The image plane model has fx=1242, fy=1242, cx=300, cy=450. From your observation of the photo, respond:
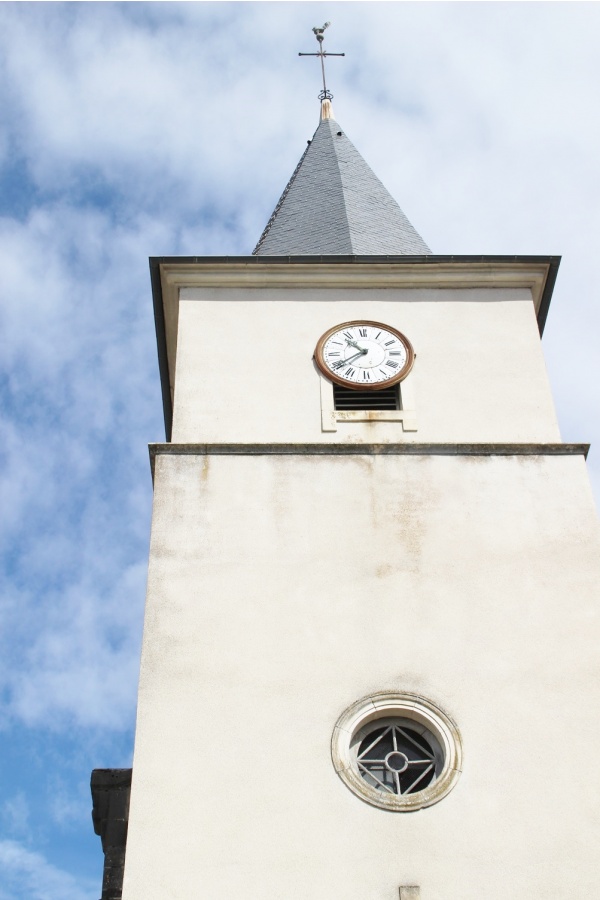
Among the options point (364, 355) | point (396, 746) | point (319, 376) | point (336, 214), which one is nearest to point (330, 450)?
point (319, 376)

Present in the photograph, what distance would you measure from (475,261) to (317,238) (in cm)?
229

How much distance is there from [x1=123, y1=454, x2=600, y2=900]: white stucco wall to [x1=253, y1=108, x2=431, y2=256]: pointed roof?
348 centimetres

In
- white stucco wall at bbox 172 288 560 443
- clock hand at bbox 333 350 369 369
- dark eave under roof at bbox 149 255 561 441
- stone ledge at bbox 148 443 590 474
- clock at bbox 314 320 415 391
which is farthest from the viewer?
dark eave under roof at bbox 149 255 561 441

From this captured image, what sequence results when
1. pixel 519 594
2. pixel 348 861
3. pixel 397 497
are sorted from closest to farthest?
pixel 348 861, pixel 519 594, pixel 397 497

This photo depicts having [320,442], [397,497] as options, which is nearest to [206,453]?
[320,442]

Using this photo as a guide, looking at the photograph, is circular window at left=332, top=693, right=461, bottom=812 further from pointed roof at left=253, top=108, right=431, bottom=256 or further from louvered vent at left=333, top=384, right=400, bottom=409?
pointed roof at left=253, top=108, right=431, bottom=256

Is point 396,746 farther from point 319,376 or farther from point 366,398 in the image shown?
point 319,376

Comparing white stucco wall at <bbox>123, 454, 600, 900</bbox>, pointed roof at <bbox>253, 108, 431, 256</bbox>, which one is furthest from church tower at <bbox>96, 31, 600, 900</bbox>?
pointed roof at <bbox>253, 108, 431, 256</bbox>

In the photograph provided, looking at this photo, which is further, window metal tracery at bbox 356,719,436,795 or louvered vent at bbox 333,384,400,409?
louvered vent at bbox 333,384,400,409

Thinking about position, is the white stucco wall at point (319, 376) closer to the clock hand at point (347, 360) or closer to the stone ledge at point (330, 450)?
the clock hand at point (347, 360)

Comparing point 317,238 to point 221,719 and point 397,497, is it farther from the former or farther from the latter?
point 221,719

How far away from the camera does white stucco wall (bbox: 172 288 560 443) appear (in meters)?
12.1

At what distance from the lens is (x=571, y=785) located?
9.34 metres

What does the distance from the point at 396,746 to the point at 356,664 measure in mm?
725
